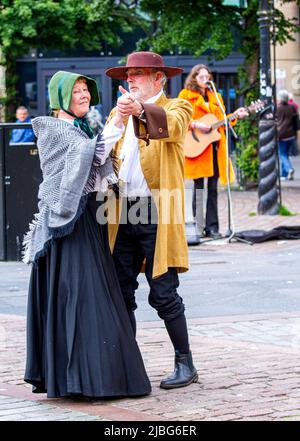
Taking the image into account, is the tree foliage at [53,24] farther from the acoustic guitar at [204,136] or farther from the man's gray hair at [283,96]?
the acoustic guitar at [204,136]

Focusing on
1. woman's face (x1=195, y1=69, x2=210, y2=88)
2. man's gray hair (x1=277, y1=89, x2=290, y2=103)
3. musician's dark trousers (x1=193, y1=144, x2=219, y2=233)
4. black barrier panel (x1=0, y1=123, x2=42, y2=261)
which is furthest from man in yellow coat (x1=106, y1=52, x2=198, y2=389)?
man's gray hair (x1=277, y1=89, x2=290, y2=103)

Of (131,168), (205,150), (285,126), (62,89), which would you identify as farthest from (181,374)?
(285,126)

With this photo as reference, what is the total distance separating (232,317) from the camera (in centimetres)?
815

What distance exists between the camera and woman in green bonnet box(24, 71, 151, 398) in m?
5.55

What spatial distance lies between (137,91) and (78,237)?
90 centimetres

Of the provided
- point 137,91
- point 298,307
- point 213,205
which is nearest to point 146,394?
point 137,91

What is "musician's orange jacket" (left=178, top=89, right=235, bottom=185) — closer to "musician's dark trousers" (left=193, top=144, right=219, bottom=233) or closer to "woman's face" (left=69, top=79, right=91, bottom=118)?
"musician's dark trousers" (left=193, top=144, right=219, bottom=233)

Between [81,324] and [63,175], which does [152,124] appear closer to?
[63,175]

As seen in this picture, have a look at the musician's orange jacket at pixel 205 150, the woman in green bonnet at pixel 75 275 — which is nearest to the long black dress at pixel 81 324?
the woman in green bonnet at pixel 75 275

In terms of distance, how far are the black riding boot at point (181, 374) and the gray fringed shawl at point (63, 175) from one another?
3.33 ft

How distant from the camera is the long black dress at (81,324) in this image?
218 inches

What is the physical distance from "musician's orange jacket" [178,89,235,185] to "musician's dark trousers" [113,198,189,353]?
627cm

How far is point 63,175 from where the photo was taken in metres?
5.65
